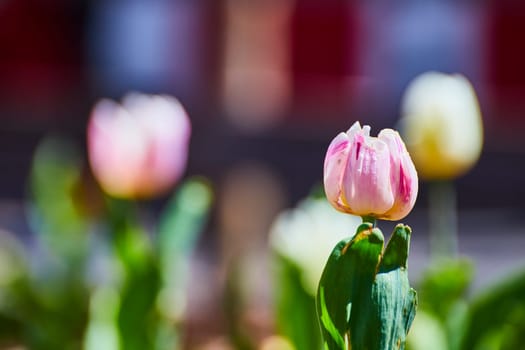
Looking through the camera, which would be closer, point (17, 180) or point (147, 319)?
point (147, 319)

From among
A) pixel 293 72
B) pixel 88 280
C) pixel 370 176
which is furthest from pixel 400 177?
pixel 293 72

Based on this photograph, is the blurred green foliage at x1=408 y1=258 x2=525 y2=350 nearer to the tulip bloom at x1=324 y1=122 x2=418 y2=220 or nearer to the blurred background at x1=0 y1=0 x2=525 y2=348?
the tulip bloom at x1=324 y1=122 x2=418 y2=220

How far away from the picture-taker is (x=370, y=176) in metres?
0.63

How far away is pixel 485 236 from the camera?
539 centimetres

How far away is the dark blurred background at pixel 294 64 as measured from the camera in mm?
6281

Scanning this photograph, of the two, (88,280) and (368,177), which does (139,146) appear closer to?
(88,280)

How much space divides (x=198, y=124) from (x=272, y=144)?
2424 mm

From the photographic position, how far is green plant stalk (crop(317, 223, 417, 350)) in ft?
2.07

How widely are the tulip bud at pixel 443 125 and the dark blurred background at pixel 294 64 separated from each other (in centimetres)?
429

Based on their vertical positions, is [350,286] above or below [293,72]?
above

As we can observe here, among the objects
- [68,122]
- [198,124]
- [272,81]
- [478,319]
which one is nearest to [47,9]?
[272,81]

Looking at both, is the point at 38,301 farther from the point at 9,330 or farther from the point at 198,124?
the point at 198,124

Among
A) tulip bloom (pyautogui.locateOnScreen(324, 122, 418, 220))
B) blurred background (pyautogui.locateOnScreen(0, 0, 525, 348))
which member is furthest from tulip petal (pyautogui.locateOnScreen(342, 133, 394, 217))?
blurred background (pyautogui.locateOnScreen(0, 0, 525, 348))

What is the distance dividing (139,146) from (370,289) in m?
0.69
